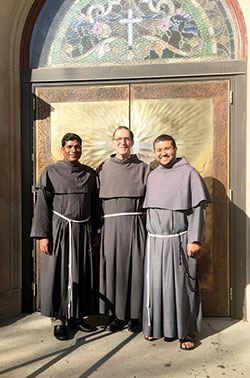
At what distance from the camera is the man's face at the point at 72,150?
320 cm

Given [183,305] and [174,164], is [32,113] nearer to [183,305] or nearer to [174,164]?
[174,164]


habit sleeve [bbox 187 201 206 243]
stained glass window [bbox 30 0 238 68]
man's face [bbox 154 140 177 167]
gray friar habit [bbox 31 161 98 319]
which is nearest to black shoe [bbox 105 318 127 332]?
gray friar habit [bbox 31 161 98 319]

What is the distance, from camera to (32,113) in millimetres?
→ 3906

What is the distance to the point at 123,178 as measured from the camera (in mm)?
3236

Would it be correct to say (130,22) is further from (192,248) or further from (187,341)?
(187,341)

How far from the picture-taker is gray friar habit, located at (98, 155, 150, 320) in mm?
3160

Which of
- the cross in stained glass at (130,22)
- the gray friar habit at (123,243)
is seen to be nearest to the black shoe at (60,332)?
the gray friar habit at (123,243)

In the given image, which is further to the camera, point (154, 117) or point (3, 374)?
point (154, 117)

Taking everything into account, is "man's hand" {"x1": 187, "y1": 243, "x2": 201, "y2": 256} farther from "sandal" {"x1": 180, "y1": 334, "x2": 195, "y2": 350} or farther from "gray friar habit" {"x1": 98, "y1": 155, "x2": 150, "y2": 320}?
"sandal" {"x1": 180, "y1": 334, "x2": 195, "y2": 350}

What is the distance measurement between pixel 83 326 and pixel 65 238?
37.3 inches

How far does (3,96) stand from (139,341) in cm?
301

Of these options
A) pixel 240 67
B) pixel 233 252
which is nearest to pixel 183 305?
pixel 233 252

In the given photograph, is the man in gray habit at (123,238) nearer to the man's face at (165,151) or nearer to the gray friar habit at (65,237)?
the gray friar habit at (65,237)

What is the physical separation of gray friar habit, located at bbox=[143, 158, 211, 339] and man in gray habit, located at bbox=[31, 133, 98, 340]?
641 millimetres
